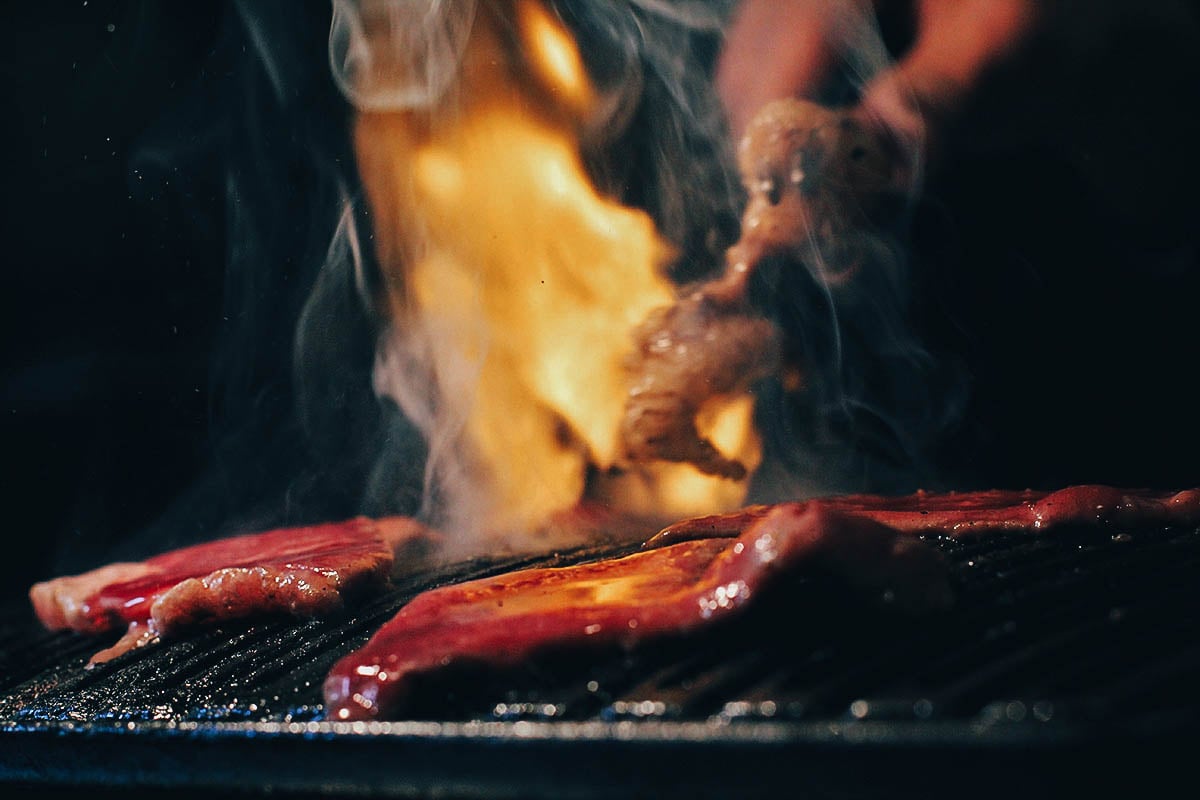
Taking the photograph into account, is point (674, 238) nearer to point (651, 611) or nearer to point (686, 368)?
point (686, 368)

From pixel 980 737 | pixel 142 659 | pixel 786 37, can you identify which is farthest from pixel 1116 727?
pixel 786 37

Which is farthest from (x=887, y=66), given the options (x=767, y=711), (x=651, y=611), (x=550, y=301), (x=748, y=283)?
(x=767, y=711)

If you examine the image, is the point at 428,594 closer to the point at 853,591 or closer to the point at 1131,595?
the point at 853,591

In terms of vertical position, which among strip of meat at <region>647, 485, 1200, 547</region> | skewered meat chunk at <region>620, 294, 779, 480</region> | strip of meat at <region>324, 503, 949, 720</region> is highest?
skewered meat chunk at <region>620, 294, 779, 480</region>

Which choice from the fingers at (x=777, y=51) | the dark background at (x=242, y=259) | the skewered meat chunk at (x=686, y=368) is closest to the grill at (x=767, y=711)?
the skewered meat chunk at (x=686, y=368)

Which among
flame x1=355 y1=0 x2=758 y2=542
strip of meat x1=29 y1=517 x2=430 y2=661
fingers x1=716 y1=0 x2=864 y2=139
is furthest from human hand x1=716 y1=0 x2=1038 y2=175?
strip of meat x1=29 y1=517 x2=430 y2=661

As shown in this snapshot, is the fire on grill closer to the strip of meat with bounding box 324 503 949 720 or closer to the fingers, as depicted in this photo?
the fingers
